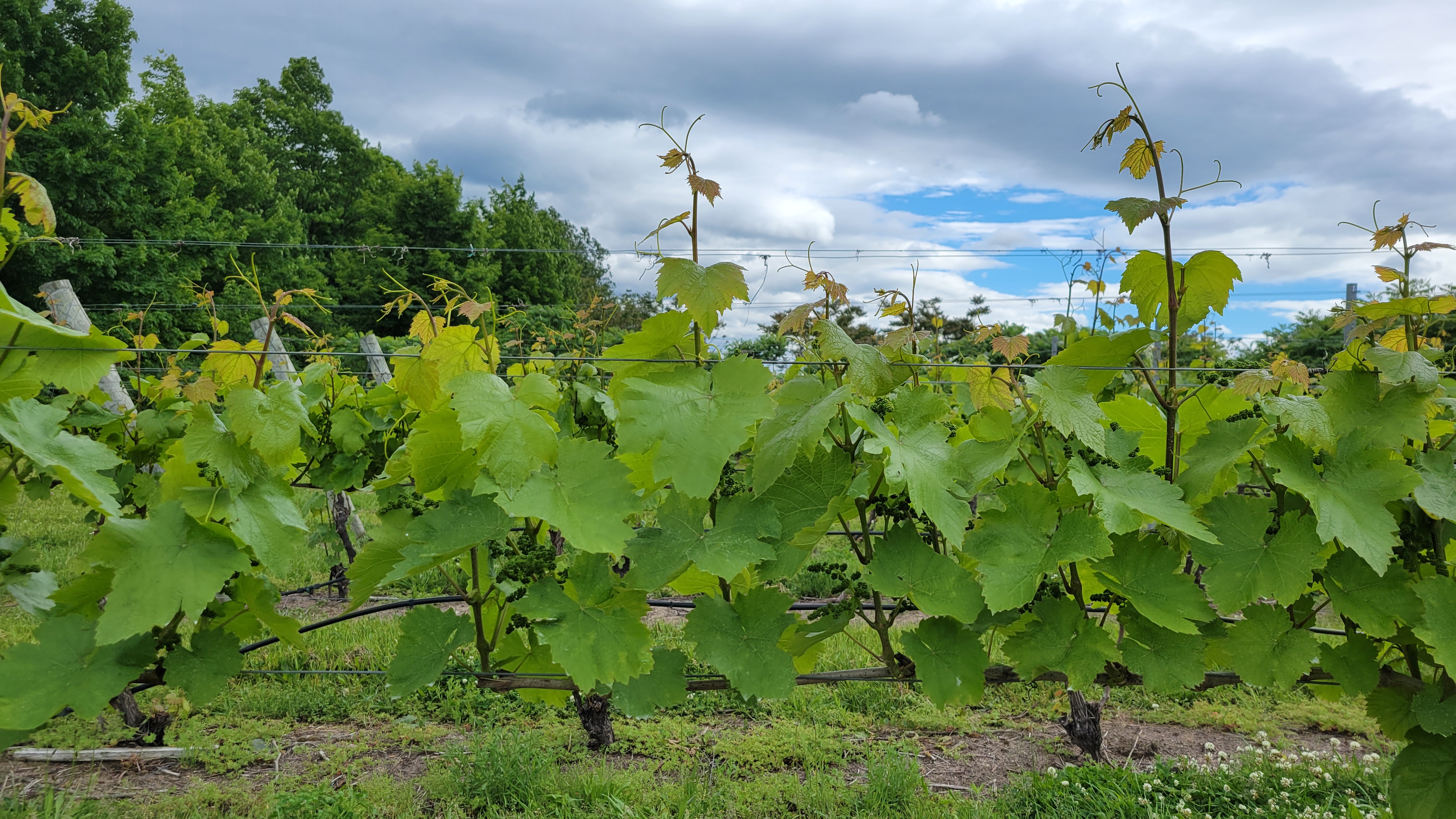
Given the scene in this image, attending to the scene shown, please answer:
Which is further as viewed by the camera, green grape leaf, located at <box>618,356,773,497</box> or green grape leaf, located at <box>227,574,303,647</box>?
green grape leaf, located at <box>227,574,303,647</box>

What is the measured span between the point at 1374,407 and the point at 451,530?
191cm

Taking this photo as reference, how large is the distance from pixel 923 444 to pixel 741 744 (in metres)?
2.25

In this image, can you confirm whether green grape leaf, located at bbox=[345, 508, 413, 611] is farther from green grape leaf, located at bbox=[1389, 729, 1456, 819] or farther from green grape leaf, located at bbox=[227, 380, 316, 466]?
green grape leaf, located at bbox=[1389, 729, 1456, 819]

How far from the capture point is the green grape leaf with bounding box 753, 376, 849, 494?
1354 millimetres

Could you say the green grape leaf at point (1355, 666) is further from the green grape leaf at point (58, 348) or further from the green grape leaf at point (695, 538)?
the green grape leaf at point (58, 348)

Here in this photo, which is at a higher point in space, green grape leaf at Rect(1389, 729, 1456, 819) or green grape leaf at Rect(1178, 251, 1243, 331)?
green grape leaf at Rect(1178, 251, 1243, 331)

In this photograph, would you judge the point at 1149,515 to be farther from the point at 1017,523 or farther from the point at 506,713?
the point at 506,713

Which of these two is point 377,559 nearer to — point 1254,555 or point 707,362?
point 707,362

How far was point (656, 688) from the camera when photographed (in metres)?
1.70

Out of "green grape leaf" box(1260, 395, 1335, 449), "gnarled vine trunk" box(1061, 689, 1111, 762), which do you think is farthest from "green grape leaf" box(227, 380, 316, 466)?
"gnarled vine trunk" box(1061, 689, 1111, 762)

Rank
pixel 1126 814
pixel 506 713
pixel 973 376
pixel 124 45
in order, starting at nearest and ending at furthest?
pixel 973 376, pixel 1126 814, pixel 506 713, pixel 124 45

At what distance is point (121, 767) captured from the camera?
3.17m

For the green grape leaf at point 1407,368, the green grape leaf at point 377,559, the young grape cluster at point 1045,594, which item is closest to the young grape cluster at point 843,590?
the young grape cluster at point 1045,594

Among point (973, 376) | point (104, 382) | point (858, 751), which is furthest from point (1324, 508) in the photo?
point (104, 382)
